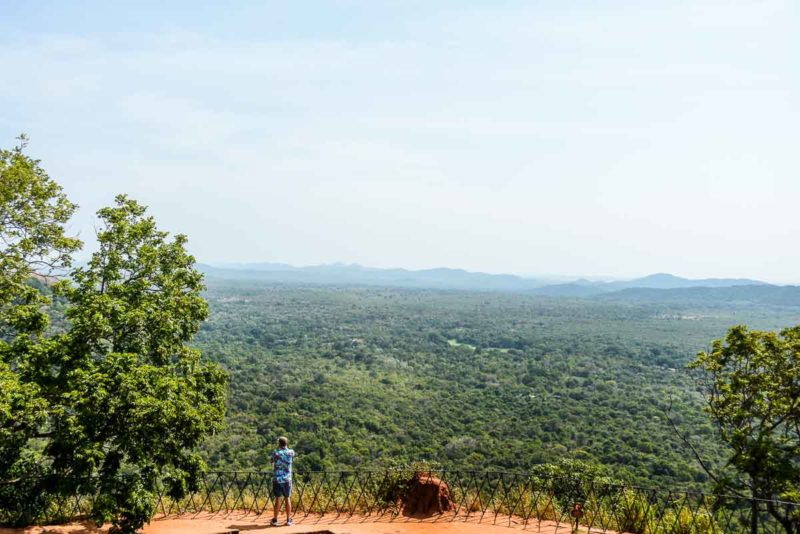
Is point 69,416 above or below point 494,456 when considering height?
above

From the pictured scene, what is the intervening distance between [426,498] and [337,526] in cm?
203

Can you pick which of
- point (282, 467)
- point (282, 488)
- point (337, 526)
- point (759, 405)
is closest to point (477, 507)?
point (337, 526)

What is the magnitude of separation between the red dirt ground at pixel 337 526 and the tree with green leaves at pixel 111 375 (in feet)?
2.70

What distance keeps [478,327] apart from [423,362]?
55.9m

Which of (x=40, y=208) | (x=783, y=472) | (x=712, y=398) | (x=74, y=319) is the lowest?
(x=783, y=472)


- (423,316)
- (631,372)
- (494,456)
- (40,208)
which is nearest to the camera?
(40,208)

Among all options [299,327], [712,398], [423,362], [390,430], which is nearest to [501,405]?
[390,430]

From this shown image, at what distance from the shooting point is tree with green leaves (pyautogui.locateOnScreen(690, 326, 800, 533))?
12.1 m

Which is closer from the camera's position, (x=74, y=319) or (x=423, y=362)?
(x=74, y=319)

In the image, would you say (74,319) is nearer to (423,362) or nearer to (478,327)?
(423,362)

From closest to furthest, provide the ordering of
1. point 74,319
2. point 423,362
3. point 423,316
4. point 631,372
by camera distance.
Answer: point 74,319 → point 631,372 → point 423,362 → point 423,316

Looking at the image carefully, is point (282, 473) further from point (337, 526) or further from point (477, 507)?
point (477, 507)

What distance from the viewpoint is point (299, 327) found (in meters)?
129

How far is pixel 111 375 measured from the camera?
980 centimetres
